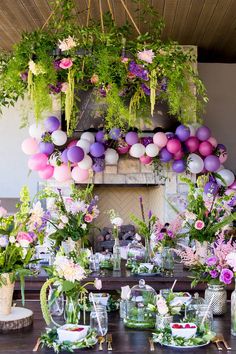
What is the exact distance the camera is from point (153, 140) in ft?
20.1

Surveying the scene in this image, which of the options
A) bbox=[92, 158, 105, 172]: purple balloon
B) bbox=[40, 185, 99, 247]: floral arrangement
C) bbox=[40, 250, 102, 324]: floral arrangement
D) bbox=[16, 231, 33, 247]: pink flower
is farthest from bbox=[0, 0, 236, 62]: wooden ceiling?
bbox=[40, 250, 102, 324]: floral arrangement

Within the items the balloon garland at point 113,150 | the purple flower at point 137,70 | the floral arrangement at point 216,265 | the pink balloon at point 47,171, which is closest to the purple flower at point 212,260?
the floral arrangement at point 216,265

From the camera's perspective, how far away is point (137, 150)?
6.05 metres

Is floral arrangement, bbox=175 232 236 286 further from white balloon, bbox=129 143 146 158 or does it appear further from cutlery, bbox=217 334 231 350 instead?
white balloon, bbox=129 143 146 158

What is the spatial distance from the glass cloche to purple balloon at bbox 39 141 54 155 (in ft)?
11.6

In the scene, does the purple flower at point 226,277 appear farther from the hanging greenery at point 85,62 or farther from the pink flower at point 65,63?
the pink flower at point 65,63

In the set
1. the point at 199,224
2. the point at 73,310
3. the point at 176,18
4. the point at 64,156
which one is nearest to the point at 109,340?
the point at 73,310

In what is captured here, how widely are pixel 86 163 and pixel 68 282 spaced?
12.0 feet

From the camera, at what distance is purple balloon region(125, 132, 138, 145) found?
239 inches

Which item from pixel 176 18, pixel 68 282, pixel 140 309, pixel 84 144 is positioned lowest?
pixel 140 309

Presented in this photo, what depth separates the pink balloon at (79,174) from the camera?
6.00 meters

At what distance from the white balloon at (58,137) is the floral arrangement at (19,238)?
129 inches

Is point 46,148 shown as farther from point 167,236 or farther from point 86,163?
point 167,236

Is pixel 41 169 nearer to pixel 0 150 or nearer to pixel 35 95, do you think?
pixel 0 150
